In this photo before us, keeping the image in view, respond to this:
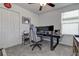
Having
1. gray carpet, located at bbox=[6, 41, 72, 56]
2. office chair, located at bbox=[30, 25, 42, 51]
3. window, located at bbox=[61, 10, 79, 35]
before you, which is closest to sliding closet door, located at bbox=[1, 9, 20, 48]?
gray carpet, located at bbox=[6, 41, 72, 56]

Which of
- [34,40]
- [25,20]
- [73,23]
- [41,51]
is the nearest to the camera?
[73,23]

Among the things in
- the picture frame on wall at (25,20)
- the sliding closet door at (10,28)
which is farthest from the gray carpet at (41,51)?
the picture frame on wall at (25,20)

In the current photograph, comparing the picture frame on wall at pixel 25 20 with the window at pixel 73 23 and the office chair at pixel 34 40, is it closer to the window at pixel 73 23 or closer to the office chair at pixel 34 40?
the office chair at pixel 34 40

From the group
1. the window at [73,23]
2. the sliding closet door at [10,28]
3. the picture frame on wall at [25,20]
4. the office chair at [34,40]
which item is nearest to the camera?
the window at [73,23]

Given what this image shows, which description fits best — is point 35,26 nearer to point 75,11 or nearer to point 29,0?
point 75,11

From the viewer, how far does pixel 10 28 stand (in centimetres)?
226

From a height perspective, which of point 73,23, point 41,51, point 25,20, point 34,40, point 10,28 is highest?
point 25,20

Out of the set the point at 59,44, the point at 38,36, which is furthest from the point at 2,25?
the point at 59,44

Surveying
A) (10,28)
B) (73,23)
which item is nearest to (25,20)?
(10,28)

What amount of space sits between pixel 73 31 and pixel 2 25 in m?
1.95

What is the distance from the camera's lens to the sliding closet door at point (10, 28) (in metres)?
2.15

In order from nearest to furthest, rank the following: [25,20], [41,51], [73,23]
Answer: [73,23] < [25,20] < [41,51]

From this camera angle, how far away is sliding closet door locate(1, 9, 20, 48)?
2148 millimetres

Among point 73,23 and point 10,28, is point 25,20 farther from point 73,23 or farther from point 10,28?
point 73,23
